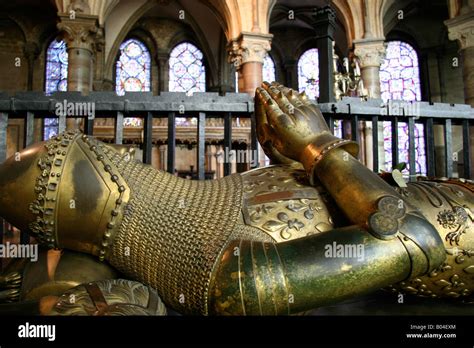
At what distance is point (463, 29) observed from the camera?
9023mm

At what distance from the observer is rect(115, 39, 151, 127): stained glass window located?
14922 millimetres

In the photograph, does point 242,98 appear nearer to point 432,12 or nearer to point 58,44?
point 58,44

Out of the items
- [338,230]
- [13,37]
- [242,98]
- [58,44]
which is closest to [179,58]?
[58,44]

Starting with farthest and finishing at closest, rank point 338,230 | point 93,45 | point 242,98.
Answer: point 93,45
point 242,98
point 338,230

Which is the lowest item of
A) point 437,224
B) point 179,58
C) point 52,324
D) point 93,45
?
point 52,324

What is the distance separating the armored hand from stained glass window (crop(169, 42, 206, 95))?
45.8ft

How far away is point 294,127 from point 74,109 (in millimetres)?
950

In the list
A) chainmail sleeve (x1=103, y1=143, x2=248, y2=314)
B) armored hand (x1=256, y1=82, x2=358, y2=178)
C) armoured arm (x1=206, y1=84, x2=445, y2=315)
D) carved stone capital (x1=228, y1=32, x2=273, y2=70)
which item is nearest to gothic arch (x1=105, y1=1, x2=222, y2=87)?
carved stone capital (x1=228, y1=32, x2=273, y2=70)

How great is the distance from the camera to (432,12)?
15102mm

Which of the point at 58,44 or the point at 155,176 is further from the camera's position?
Result: the point at 58,44

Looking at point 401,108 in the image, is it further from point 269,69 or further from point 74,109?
point 269,69

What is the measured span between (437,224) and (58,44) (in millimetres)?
14900

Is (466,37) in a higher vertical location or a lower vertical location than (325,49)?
higher

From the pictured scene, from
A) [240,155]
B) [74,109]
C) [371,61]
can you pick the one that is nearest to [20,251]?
[74,109]
